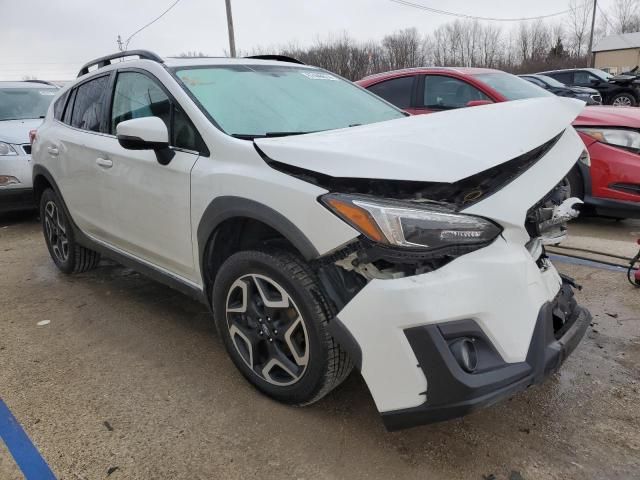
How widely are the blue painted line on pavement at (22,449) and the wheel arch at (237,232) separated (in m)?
1.04

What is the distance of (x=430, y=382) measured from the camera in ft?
5.98

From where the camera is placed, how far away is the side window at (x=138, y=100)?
9.66 feet

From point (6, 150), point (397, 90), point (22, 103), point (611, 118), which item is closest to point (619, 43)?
point (397, 90)

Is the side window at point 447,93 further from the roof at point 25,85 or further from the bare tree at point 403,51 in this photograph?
the bare tree at point 403,51

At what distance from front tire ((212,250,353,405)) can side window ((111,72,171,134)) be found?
1.03 m

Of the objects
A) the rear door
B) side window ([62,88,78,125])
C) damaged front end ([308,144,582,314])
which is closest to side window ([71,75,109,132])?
side window ([62,88,78,125])

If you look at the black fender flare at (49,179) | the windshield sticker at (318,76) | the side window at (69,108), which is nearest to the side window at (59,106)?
the side window at (69,108)

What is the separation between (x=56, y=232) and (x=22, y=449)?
8.58ft

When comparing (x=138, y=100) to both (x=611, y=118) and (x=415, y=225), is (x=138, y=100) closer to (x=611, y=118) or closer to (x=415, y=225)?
(x=415, y=225)

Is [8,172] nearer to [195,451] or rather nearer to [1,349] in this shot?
[1,349]

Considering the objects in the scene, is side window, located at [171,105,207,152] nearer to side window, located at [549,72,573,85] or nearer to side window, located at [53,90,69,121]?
side window, located at [53,90,69,121]

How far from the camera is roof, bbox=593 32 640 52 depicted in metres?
53.9

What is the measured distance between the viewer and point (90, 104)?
3859 millimetres

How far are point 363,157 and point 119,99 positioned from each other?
7.19 feet
